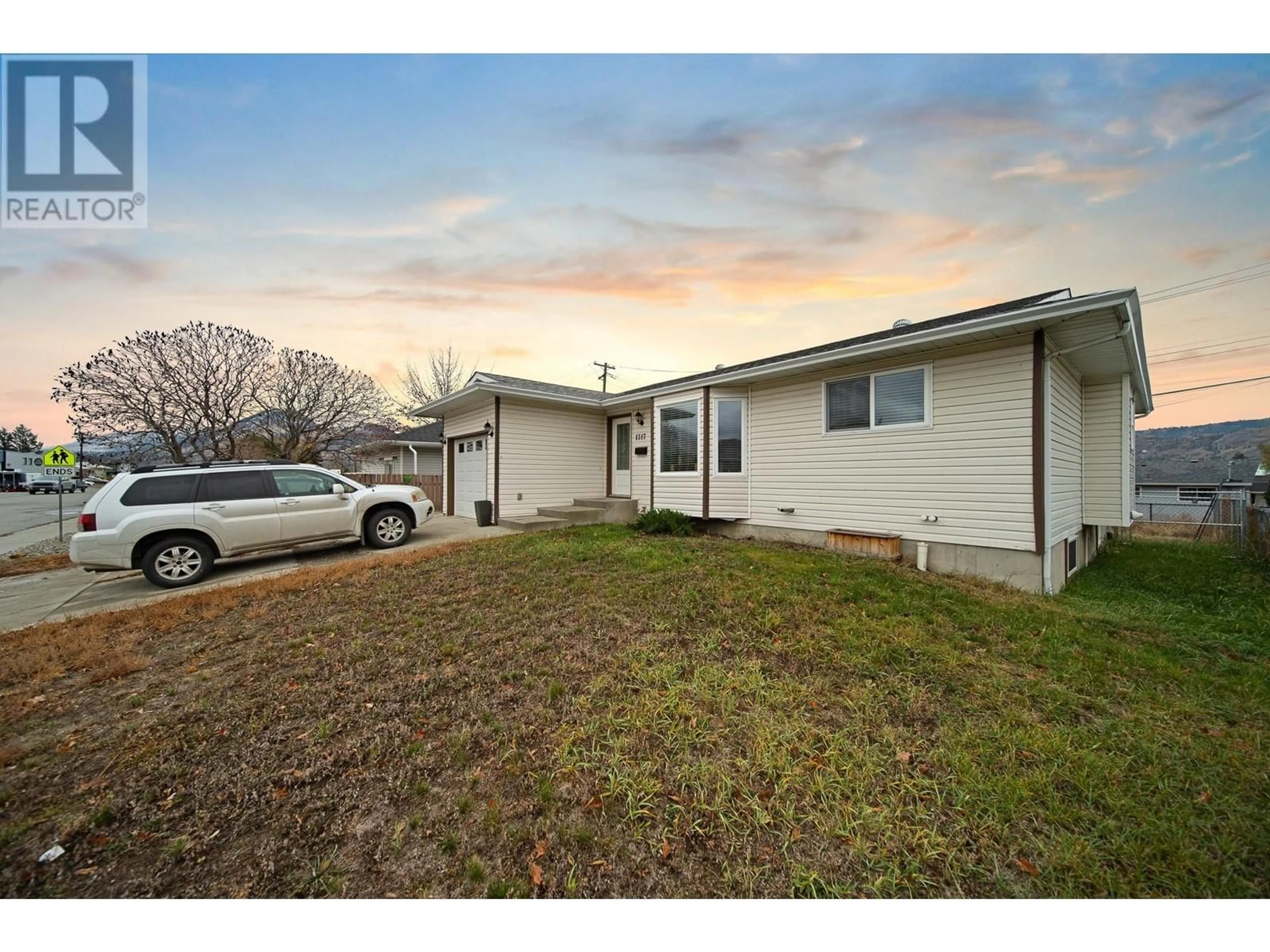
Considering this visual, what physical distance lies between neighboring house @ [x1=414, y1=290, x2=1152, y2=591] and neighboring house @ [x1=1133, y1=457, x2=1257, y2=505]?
71.0ft

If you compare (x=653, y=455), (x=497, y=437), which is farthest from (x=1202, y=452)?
(x=497, y=437)

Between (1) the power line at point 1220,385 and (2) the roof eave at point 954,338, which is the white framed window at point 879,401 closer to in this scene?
(2) the roof eave at point 954,338

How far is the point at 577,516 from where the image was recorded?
1059cm

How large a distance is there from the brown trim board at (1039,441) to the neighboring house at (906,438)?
2 centimetres

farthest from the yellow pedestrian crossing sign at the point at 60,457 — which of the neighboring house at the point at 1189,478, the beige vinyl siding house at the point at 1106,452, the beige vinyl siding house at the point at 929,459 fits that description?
the neighboring house at the point at 1189,478

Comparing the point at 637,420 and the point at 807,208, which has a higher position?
the point at 807,208

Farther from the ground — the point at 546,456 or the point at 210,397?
the point at 210,397

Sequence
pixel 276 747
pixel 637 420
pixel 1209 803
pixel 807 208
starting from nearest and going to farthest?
pixel 1209 803 < pixel 276 747 < pixel 807 208 < pixel 637 420

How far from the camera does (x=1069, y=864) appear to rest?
1.91 meters

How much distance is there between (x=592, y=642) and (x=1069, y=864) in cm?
302

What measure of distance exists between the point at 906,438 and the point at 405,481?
660 inches

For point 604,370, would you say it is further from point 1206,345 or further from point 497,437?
point 1206,345
